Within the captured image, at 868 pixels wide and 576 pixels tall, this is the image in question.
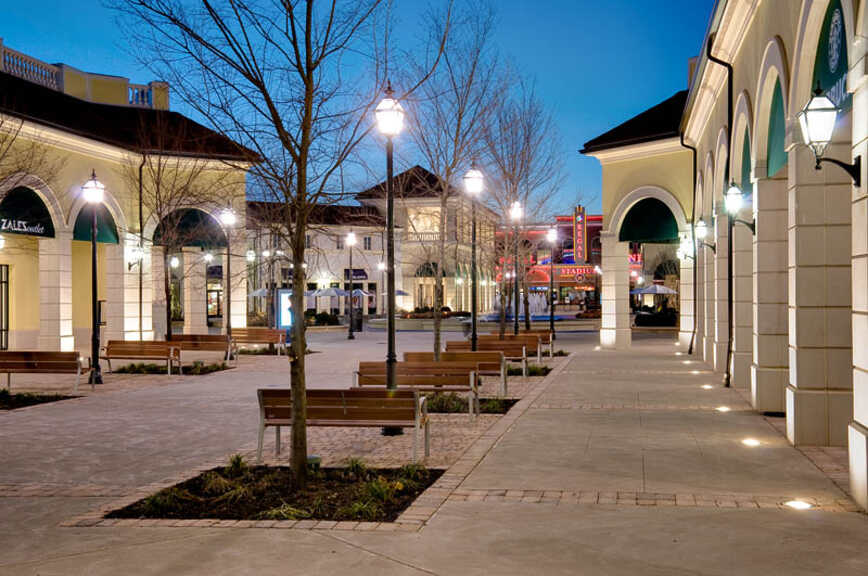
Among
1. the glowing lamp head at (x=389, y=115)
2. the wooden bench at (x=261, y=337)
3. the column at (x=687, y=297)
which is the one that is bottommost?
the wooden bench at (x=261, y=337)

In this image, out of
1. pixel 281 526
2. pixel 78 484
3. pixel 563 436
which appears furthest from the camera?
pixel 563 436

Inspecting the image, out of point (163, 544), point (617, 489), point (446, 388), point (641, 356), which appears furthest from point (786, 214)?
point (641, 356)

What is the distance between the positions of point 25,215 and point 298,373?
1872 cm

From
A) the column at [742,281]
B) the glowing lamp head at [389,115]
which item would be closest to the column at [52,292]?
the glowing lamp head at [389,115]

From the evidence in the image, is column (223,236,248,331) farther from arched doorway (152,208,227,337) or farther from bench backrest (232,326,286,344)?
bench backrest (232,326,286,344)

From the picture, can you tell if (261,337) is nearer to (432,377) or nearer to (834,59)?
(432,377)

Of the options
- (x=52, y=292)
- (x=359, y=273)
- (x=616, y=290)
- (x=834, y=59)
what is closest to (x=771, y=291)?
(x=834, y=59)

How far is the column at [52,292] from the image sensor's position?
25.9m

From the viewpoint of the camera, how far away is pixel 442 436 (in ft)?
38.9

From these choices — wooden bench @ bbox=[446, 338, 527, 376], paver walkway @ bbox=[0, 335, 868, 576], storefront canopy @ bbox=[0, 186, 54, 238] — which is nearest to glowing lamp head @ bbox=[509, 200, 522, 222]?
wooden bench @ bbox=[446, 338, 527, 376]

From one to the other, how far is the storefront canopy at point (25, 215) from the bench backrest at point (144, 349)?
4.29 metres

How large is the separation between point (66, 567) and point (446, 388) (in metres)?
8.57

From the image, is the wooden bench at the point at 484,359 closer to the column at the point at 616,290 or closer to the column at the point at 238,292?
the column at the point at 616,290

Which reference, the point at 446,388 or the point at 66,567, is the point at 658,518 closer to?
the point at 66,567
